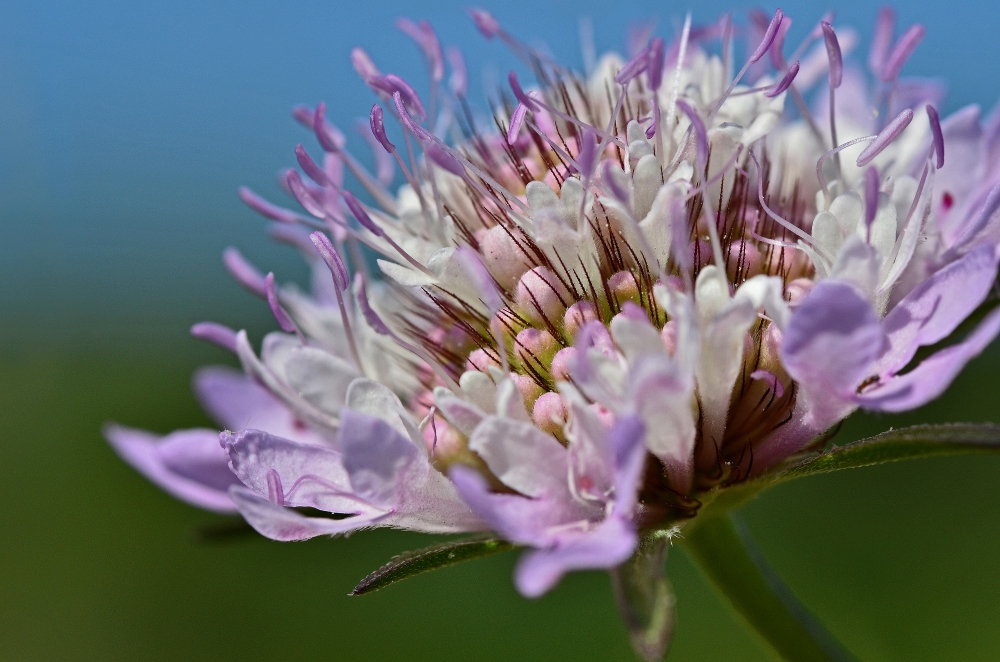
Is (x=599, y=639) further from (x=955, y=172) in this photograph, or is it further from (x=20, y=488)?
(x=20, y=488)

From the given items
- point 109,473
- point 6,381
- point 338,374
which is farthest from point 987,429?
point 6,381

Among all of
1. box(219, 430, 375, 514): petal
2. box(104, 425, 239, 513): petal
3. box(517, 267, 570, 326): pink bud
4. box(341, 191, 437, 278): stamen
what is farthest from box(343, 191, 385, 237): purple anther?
box(104, 425, 239, 513): petal

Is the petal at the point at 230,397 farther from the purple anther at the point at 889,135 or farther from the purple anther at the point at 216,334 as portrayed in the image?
the purple anther at the point at 889,135

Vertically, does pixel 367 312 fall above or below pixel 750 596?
above

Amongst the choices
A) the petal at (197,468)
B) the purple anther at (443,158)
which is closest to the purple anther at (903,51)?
the purple anther at (443,158)

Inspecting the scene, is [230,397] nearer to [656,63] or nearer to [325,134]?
[325,134]

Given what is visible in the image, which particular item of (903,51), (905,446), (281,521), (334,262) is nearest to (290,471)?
(281,521)

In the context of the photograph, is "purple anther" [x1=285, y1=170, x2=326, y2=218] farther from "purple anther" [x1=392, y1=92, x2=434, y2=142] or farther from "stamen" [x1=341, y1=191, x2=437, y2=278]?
"purple anther" [x1=392, y1=92, x2=434, y2=142]
